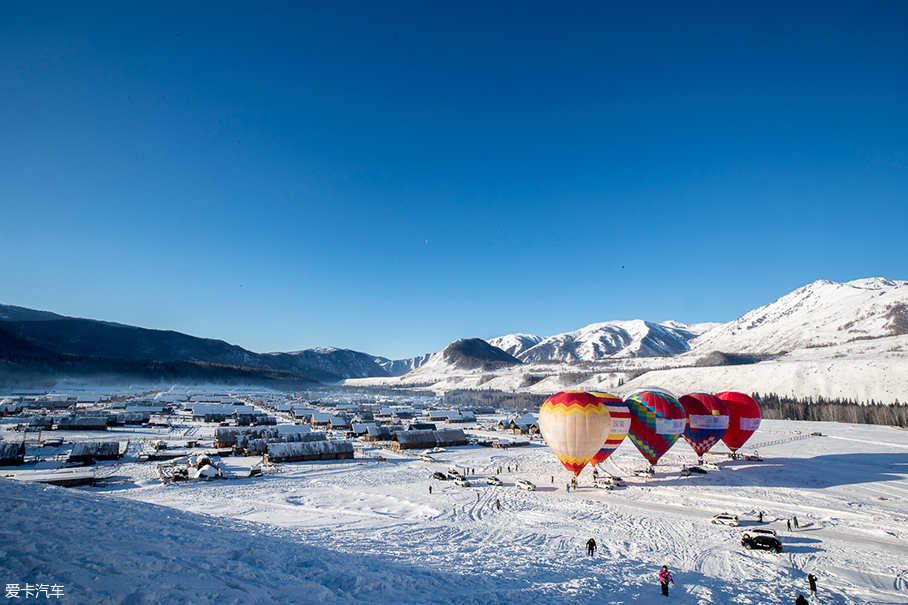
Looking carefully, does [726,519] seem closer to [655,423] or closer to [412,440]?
[655,423]

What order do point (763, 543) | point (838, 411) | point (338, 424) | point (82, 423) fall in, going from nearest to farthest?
point (763, 543) → point (82, 423) → point (338, 424) → point (838, 411)

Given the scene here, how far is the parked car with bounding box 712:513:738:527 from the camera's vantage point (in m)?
21.7

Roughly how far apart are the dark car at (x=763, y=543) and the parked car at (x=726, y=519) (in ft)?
9.99

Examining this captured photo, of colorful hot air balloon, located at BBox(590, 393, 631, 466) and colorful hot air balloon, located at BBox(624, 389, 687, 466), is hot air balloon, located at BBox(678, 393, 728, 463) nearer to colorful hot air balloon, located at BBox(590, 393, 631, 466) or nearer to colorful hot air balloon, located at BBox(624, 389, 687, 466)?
colorful hot air balloon, located at BBox(624, 389, 687, 466)

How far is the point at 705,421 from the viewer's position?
123ft

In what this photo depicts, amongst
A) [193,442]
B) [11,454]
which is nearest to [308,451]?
[193,442]

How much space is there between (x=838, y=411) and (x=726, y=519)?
253 ft

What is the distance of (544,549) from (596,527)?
5.02 metres

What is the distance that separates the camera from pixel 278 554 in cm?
1250

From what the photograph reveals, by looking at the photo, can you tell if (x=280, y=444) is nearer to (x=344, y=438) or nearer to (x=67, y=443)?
(x=344, y=438)

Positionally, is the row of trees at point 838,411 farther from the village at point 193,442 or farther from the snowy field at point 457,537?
the village at point 193,442

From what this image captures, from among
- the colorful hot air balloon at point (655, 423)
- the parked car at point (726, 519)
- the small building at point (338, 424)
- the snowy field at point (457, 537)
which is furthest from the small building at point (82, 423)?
the parked car at point (726, 519)

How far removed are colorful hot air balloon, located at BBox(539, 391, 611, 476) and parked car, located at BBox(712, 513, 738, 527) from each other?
819cm

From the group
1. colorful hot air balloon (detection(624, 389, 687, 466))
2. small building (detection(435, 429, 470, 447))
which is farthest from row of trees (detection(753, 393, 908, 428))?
small building (detection(435, 429, 470, 447))
